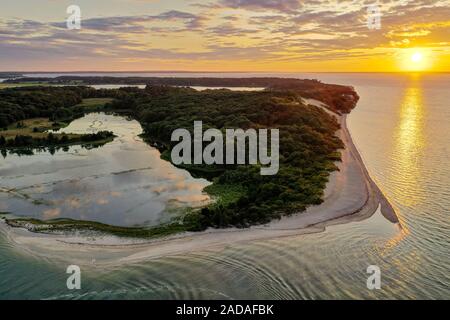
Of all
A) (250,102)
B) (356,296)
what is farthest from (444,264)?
(250,102)

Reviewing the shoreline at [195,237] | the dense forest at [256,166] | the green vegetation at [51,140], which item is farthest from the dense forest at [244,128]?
the green vegetation at [51,140]

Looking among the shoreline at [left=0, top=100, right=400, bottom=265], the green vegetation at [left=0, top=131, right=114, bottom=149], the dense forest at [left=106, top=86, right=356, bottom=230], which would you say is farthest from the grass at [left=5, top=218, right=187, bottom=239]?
the green vegetation at [left=0, top=131, right=114, bottom=149]

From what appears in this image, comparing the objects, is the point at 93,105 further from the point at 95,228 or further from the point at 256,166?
the point at 95,228

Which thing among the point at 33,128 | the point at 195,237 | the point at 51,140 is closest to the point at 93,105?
the point at 33,128

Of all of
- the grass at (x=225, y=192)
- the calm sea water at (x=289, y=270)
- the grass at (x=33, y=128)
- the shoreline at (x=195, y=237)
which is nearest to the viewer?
the calm sea water at (x=289, y=270)

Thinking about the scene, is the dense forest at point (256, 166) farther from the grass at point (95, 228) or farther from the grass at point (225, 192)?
the grass at point (95, 228)
